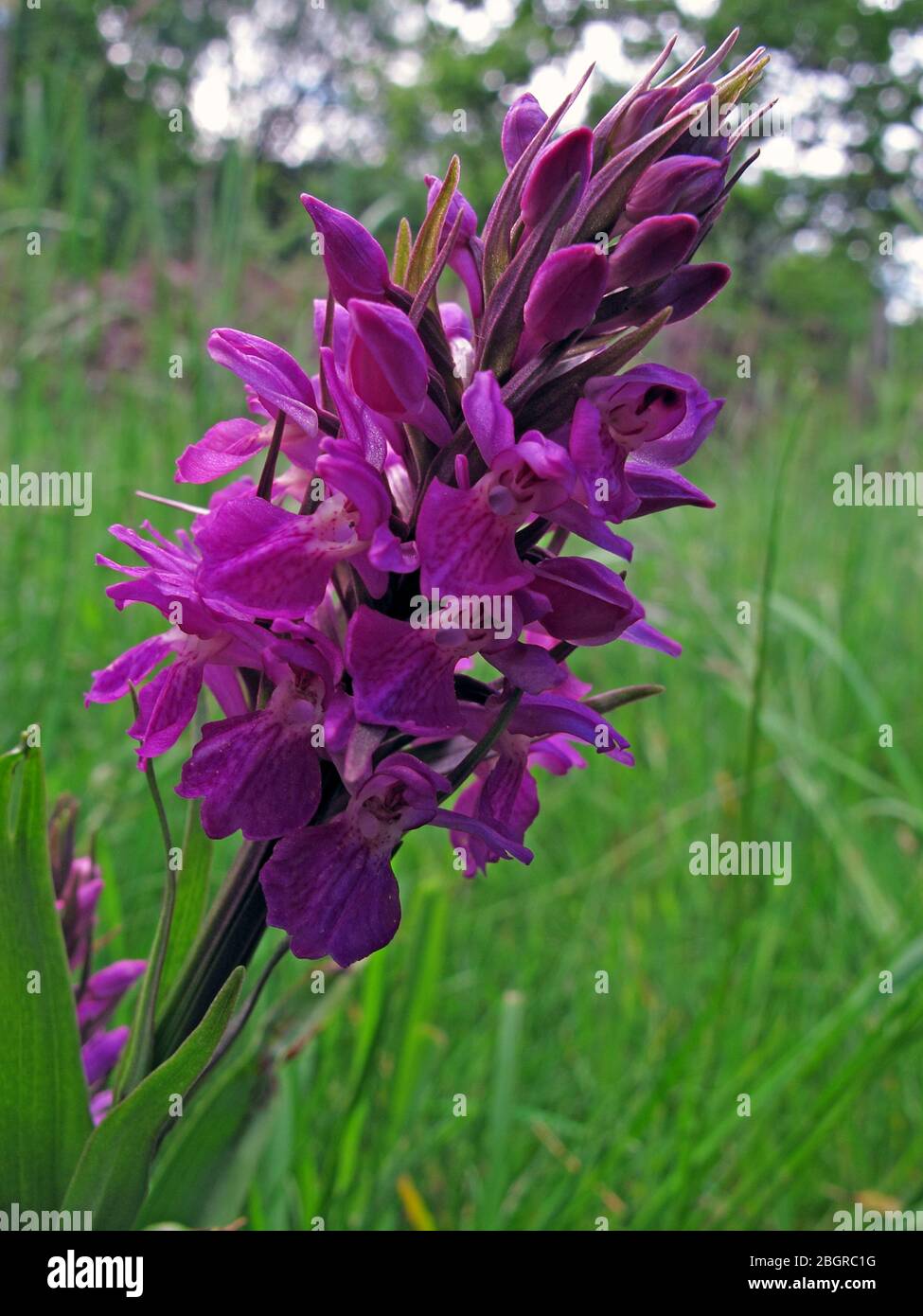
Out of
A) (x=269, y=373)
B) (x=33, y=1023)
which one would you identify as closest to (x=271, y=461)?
(x=269, y=373)

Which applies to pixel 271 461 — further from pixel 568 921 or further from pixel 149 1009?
pixel 568 921

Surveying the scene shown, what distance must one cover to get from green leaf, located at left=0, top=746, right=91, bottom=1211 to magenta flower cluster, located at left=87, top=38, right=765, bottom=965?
71 millimetres

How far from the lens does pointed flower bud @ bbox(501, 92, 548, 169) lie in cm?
59

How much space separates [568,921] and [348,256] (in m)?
1.37

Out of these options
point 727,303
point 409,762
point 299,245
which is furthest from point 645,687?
point 727,303

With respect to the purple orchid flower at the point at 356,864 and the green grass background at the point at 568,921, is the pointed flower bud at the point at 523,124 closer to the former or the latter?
the purple orchid flower at the point at 356,864

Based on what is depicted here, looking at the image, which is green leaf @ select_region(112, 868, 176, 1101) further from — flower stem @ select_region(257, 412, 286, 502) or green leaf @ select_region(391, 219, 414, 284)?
green leaf @ select_region(391, 219, 414, 284)

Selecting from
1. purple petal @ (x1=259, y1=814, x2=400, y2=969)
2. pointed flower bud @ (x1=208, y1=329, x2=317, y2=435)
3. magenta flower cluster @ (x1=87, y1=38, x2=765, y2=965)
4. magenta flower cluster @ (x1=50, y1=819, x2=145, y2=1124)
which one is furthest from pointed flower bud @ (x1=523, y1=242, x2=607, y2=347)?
magenta flower cluster @ (x1=50, y1=819, x2=145, y2=1124)

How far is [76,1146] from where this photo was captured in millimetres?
553

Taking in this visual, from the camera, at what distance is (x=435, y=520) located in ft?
1.54

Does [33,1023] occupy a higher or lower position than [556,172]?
lower

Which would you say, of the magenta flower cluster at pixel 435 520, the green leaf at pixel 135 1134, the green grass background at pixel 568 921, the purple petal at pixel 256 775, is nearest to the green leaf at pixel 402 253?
the magenta flower cluster at pixel 435 520
